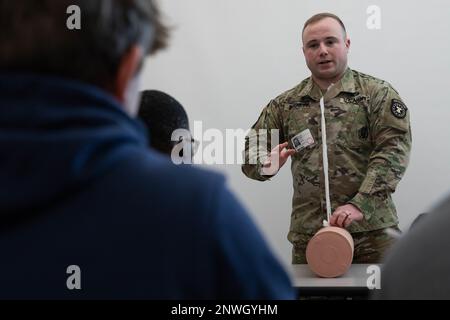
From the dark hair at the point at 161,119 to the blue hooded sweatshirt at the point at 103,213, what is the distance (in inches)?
35.5

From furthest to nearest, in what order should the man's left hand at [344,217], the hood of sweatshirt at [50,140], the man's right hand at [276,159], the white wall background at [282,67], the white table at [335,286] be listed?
the white wall background at [282,67]
the man's right hand at [276,159]
the man's left hand at [344,217]
the white table at [335,286]
the hood of sweatshirt at [50,140]

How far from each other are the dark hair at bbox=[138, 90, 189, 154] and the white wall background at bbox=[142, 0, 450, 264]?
165 cm

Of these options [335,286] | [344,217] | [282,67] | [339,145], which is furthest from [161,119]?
[282,67]

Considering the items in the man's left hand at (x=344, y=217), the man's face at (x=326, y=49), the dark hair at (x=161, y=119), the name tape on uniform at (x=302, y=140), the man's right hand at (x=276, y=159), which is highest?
the man's face at (x=326, y=49)

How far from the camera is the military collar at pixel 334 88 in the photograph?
235cm

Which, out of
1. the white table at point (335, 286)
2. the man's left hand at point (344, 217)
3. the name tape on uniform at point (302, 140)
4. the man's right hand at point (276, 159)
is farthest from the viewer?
the name tape on uniform at point (302, 140)

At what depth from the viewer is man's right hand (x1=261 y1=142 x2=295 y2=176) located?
2.08 metres

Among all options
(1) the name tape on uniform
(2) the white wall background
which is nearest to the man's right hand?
(1) the name tape on uniform

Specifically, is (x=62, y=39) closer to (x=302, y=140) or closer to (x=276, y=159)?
(x=276, y=159)

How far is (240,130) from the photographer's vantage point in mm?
3090

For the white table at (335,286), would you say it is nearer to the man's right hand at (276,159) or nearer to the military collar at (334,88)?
the man's right hand at (276,159)

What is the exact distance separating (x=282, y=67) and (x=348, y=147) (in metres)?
0.92

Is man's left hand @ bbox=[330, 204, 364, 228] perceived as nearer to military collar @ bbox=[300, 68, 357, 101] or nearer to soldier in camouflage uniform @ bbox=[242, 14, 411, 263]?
soldier in camouflage uniform @ bbox=[242, 14, 411, 263]

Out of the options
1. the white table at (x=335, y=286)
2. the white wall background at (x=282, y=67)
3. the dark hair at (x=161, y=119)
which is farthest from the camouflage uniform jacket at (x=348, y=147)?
the dark hair at (x=161, y=119)
